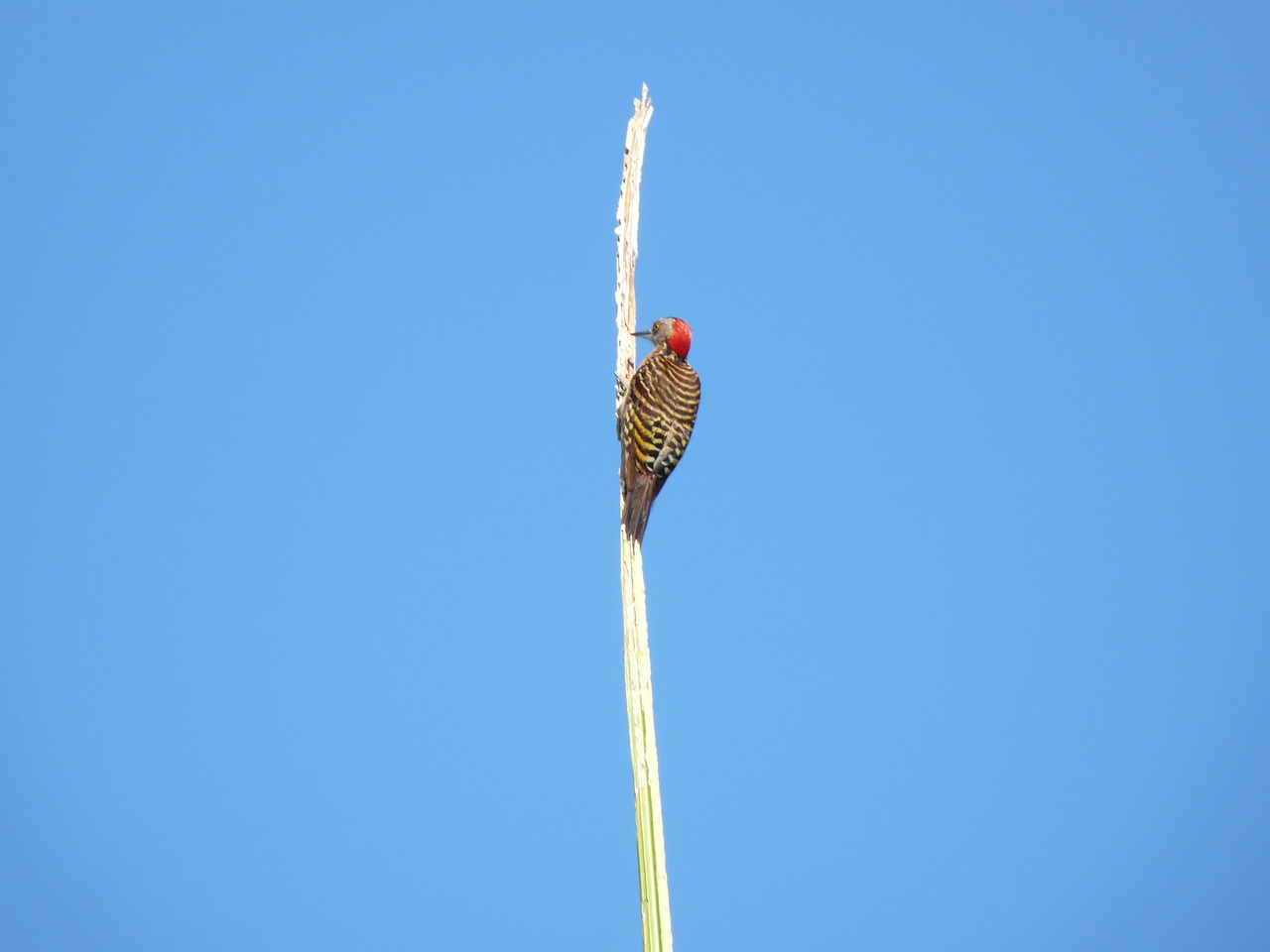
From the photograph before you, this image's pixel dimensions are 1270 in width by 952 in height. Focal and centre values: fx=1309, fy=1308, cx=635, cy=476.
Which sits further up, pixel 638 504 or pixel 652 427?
pixel 652 427

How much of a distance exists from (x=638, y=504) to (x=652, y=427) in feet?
1.73

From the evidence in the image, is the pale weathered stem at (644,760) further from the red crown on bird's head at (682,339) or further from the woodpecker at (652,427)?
the red crown on bird's head at (682,339)

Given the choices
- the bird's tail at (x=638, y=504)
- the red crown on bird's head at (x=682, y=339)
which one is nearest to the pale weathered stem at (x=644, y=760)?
the bird's tail at (x=638, y=504)

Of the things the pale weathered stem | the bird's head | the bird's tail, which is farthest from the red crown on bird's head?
the pale weathered stem

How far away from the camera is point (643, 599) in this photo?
3.67 metres

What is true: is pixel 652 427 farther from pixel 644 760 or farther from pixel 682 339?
pixel 644 760

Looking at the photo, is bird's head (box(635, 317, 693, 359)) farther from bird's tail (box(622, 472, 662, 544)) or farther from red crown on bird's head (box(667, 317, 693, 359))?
bird's tail (box(622, 472, 662, 544))

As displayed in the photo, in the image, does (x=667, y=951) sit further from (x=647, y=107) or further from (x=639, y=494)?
(x=647, y=107)

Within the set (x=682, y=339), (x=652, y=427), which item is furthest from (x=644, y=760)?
(x=682, y=339)

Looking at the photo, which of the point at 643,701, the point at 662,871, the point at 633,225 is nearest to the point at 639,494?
the point at 633,225

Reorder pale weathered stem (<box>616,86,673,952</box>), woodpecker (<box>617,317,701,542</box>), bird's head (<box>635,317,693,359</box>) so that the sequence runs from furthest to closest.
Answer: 1. bird's head (<box>635,317,693,359</box>)
2. woodpecker (<box>617,317,701,542</box>)
3. pale weathered stem (<box>616,86,673,952</box>)

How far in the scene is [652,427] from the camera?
200 inches

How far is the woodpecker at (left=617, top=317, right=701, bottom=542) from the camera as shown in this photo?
4688mm

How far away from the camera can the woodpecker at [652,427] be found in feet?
15.4
